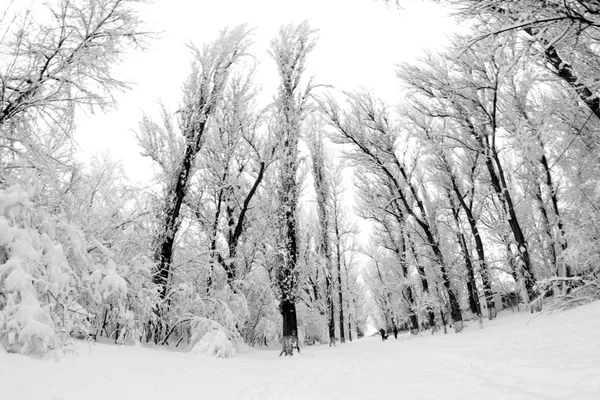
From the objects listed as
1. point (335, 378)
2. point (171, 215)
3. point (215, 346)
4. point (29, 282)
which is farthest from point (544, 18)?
point (171, 215)

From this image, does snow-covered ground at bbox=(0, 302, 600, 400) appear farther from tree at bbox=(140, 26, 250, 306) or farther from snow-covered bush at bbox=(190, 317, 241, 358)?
tree at bbox=(140, 26, 250, 306)

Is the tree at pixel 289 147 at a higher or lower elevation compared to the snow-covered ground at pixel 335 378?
higher

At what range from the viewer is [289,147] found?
11367 mm

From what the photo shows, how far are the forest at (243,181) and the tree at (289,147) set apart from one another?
0.18ft

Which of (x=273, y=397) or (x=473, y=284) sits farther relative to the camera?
(x=473, y=284)

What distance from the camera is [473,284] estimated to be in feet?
43.2

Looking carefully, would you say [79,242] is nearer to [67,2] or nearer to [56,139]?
[56,139]

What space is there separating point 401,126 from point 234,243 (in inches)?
338

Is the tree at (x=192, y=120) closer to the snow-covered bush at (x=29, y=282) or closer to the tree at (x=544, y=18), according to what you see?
the snow-covered bush at (x=29, y=282)

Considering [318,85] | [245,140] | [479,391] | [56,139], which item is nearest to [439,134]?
[318,85]

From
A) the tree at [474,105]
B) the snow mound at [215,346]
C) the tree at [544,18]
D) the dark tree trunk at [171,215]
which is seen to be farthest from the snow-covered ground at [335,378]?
the tree at [474,105]

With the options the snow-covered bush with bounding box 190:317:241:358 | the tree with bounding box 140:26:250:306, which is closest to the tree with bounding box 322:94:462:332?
the tree with bounding box 140:26:250:306

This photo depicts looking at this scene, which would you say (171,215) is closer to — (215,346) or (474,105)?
(215,346)

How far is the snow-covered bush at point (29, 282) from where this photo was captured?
108 inches
